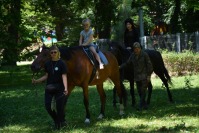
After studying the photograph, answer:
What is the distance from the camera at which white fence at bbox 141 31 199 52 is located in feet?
88.9

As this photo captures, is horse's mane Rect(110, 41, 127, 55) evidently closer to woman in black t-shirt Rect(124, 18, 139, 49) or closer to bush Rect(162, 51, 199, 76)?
woman in black t-shirt Rect(124, 18, 139, 49)

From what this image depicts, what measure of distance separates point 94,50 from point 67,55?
37.0 inches

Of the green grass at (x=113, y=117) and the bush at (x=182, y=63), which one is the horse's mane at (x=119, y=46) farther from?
the bush at (x=182, y=63)

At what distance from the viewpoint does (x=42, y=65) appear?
880 cm

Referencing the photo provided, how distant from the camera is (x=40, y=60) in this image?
881 cm

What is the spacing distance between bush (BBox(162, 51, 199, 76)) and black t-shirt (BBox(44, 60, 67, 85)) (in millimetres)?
15336

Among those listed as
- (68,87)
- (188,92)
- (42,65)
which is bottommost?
(188,92)

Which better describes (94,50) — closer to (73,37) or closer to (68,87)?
(68,87)

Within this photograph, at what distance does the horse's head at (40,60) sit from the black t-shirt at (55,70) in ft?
0.47

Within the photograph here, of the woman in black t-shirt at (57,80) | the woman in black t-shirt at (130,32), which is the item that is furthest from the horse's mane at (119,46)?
the woman in black t-shirt at (57,80)

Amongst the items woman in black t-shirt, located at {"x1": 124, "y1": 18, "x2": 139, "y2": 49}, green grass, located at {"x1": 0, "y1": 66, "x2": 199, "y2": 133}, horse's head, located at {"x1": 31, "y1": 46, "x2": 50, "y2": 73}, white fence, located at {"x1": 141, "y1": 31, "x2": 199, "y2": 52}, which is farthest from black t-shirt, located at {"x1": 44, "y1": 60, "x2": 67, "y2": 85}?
white fence, located at {"x1": 141, "y1": 31, "x2": 199, "y2": 52}

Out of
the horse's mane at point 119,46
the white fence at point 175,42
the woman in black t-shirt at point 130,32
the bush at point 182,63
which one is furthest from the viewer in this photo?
the white fence at point 175,42

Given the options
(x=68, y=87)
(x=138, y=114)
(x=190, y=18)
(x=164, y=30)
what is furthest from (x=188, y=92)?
(x=164, y=30)

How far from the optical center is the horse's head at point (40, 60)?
8.63m
